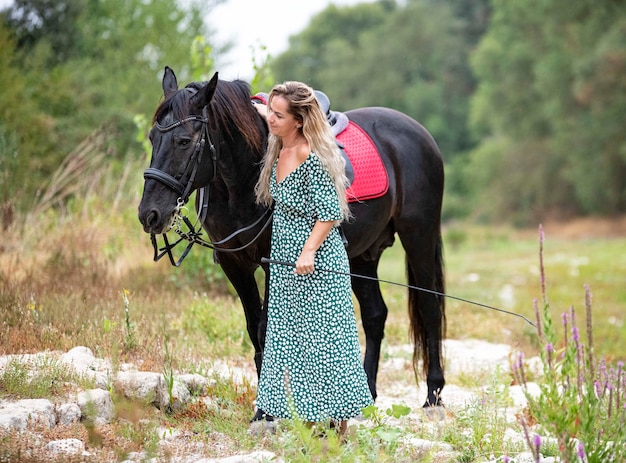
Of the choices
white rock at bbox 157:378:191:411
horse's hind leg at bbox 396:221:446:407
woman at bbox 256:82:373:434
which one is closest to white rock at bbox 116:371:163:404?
white rock at bbox 157:378:191:411

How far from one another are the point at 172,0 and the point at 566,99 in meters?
16.8

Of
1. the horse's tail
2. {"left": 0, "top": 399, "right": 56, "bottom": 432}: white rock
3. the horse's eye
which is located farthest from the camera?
the horse's tail

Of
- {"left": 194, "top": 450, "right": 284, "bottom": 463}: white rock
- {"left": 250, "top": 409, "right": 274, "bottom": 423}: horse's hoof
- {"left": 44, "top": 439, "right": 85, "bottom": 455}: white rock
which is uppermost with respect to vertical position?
{"left": 250, "top": 409, "right": 274, "bottom": 423}: horse's hoof

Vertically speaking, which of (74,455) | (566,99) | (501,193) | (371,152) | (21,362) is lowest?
(74,455)

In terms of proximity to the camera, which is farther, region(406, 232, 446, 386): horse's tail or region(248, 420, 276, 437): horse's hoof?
region(406, 232, 446, 386): horse's tail

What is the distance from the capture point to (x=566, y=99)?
31.7 meters

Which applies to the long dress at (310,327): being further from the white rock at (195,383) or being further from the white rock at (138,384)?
the white rock at (195,383)

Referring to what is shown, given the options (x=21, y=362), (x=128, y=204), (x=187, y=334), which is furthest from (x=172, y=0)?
(x=21, y=362)

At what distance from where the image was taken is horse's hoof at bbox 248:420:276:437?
4.51 m

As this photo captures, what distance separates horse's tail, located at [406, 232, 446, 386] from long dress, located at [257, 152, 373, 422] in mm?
1566

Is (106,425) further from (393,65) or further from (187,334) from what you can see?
(393,65)

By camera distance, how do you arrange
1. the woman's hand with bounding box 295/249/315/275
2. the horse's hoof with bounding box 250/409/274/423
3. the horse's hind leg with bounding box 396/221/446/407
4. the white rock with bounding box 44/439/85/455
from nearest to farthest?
the white rock with bounding box 44/439/85/455 < the woman's hand with bounding box 295/249/315/275 < the horse's hoof with bounding box 250/409/274/423 < the horse's hind leg with bounding box 396/221/446/407

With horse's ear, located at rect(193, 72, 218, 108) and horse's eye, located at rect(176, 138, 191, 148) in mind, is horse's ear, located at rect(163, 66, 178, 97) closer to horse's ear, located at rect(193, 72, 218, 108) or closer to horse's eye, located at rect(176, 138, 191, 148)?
horse's ear, located at rect(193, 72, 218, 108)

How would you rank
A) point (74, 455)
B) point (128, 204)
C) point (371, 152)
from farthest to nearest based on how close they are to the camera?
point (128, 204) < point (371, 152) < point (74, 455)
